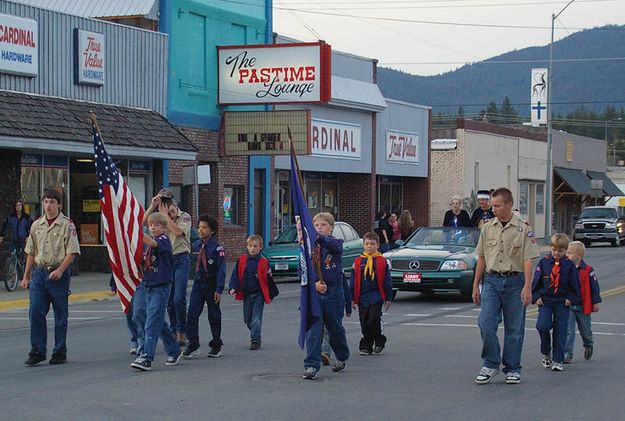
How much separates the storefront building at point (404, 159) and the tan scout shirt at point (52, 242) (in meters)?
31.8

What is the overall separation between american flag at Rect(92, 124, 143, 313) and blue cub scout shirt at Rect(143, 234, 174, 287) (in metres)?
0.20

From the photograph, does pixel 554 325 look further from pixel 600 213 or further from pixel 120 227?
pixel 600 213

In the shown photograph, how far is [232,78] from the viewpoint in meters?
33.2

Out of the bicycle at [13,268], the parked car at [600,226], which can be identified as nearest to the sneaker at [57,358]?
the bicycle at [13,268]

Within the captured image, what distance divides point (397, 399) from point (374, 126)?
33.2m

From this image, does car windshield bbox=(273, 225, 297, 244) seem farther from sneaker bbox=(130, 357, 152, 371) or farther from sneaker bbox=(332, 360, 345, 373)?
sneaker bbox=(130, 357, 152, 371)

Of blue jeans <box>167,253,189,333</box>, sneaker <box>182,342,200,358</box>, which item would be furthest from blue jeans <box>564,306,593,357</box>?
blue jeans <box>167,253,189,333</box>

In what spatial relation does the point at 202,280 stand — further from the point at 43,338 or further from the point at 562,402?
the point at 562,402

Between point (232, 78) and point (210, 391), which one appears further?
point (232, 78)

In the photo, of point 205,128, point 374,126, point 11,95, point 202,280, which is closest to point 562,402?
point 202,280

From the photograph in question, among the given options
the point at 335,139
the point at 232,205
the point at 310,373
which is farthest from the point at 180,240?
the point at 335,139

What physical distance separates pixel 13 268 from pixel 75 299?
1.70 meters

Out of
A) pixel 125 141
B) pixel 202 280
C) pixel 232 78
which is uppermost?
pixel 232 78

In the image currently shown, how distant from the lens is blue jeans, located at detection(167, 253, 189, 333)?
1292 cm
